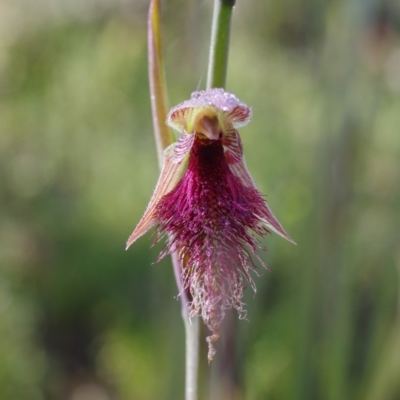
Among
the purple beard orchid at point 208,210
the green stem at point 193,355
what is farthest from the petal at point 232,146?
the green stem at point 193,355

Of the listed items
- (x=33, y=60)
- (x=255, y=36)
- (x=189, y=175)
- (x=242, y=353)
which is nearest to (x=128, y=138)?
(x=33, y=60)

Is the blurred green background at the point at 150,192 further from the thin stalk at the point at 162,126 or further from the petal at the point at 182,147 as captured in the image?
the petal at the point at 182,147

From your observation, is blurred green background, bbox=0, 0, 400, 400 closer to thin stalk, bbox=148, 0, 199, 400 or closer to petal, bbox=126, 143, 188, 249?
thin stalk, bbox=148, 0, 199, 400

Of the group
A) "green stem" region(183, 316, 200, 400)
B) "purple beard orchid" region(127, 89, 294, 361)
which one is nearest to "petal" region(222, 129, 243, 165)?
"purple beard orchid" region(127, 89, 294, 361)

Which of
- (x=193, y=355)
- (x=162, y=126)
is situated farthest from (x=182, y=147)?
(x=193, y=355)

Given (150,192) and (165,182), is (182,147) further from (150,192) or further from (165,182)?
(150,192)

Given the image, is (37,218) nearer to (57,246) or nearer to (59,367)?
(57,246)
